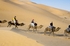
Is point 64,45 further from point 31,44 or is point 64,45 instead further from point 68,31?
point 68,31

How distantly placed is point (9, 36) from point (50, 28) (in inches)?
306

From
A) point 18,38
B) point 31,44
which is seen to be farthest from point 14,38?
point 31,44

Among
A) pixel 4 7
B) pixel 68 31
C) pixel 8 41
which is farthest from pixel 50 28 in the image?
pixel 4 7

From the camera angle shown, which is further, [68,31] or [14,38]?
[68,31]

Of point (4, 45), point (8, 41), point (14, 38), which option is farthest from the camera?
point (14, 38)

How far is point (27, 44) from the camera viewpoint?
14.9m

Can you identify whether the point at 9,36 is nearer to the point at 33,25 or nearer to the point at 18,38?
the point at 18,38

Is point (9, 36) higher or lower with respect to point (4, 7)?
lower

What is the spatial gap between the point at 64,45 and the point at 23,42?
2.76m

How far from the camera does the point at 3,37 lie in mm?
15438

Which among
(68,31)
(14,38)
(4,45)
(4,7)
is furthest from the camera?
(4,7)

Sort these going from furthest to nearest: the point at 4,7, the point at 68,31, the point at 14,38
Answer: the point at 4,7 → the point at 68,31 → the point at 14,38

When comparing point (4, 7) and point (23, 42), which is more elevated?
point (4, 7)

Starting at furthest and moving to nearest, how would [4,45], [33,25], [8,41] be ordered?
1. [33,25]
2. [8,41]
3. [4,45]
